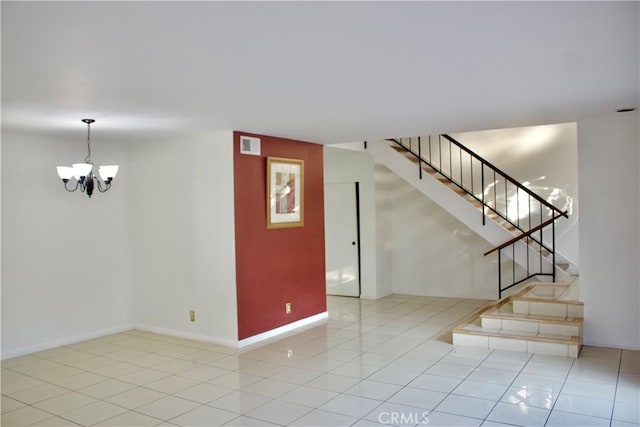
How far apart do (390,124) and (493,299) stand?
385cm

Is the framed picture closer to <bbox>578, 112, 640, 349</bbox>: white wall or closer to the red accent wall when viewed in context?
the red accent wall

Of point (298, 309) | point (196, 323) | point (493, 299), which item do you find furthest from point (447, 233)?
point (196, 323)

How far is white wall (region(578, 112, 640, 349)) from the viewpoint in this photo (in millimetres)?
5070

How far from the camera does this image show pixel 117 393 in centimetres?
423

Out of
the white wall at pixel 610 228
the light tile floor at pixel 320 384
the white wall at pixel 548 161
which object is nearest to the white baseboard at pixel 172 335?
the light tile floor at pixel 320 384

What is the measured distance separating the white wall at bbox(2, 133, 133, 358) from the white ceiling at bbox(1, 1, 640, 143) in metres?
0.82

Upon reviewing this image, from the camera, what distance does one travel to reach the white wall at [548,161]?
7082 millimetres

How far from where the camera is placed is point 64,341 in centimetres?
582

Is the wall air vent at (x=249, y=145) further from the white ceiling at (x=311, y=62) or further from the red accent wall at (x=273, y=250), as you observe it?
the white ceiling at (x=311, y=62)

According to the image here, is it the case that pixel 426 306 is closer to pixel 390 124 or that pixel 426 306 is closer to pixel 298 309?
pixel 298 309

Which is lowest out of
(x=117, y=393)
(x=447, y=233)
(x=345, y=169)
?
(x=117, y=393)

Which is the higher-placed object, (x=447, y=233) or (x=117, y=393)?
(x=447, y=233)

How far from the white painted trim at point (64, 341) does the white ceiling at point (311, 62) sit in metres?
2.41
